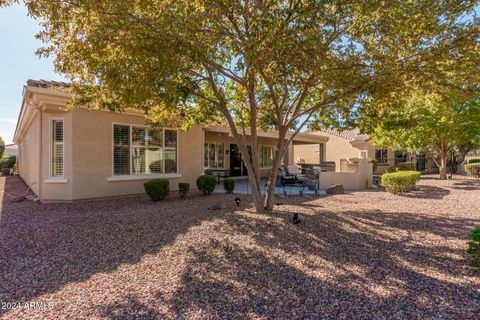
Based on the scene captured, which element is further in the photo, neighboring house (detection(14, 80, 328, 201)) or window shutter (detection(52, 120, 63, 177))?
window shutter (detection(52, 120, 63, 177))

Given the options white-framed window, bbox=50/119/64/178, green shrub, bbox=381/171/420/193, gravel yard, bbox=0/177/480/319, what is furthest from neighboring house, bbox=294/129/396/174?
white-framed window, bbox=50/119/64/178

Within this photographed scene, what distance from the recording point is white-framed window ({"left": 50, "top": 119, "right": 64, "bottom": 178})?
31.3ft

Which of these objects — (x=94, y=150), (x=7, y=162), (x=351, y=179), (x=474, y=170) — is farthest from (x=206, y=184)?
(x=7, y=162)

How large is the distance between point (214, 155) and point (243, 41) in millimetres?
13534

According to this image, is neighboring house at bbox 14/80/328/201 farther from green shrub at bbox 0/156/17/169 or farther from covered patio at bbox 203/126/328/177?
green shrub at bbox 0/156/17/169

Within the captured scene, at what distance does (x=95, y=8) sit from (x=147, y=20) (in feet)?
2.90

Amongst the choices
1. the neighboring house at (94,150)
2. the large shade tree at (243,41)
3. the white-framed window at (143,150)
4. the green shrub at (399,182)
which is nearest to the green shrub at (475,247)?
the large shade tree at (243,41)

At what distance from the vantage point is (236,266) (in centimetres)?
425

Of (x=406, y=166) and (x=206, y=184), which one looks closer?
(x=206, y=184)

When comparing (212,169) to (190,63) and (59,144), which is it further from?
(190,63)

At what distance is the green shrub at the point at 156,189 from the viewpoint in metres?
9.75

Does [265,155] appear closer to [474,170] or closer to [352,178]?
[352,178]

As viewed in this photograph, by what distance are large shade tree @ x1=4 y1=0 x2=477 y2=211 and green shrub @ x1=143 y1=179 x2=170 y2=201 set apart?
3.64 metres

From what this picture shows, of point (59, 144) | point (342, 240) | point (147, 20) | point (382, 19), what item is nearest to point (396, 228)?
point (342, 240)
